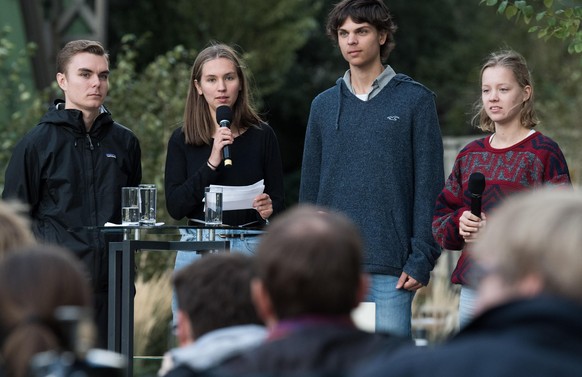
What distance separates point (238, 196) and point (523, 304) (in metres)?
3.94

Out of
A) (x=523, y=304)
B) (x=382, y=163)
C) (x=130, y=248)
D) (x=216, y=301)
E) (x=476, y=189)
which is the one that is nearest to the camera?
(x=523, y=304)

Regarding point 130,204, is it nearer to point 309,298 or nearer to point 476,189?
point 476,189

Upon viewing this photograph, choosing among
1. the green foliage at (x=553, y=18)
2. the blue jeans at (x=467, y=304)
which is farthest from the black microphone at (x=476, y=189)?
the green foliage at (x=553, y=18)

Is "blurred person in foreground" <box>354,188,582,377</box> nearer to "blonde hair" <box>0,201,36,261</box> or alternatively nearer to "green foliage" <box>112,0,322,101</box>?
"blonde hair" <box>0,201,36,261</box>

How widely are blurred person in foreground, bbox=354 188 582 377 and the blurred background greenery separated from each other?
4.01 m

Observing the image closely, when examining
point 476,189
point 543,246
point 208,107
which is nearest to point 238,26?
point 208,107

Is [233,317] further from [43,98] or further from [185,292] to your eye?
[43,98]

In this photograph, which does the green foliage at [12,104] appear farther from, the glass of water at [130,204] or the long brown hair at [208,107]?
the glass of water at [130,204]

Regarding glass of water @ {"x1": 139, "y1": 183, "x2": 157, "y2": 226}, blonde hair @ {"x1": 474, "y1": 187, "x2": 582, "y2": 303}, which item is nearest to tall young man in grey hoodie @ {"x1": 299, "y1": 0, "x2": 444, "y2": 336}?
glass of water @ {"x1": 139, "y1": 183, "x2": 157, "y2": 226}

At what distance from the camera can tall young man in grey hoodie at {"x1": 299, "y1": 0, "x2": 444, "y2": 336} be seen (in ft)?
20.8

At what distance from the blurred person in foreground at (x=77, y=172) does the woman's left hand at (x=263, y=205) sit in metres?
0.80

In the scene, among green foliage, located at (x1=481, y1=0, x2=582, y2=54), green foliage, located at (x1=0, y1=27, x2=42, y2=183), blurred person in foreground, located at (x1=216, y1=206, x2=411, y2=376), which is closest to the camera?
blurred person in foreground, located at (x1=216, y1=206, x2=411, y2=376)

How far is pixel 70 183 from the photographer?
666cm

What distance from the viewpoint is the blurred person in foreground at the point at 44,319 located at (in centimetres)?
308
